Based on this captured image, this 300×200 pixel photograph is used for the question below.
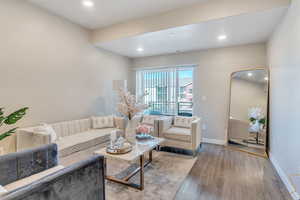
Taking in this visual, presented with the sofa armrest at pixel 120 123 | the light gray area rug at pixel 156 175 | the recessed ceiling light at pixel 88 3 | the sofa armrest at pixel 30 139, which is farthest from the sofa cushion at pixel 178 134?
the recessed ceiling light at pixel 88 3

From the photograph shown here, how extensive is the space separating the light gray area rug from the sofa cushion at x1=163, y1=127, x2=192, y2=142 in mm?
363

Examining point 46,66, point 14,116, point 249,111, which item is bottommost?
point 249,111

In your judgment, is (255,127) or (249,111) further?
(249,111)

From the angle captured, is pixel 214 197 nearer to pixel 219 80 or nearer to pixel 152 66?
pixel 219 80

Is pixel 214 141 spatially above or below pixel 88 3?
below

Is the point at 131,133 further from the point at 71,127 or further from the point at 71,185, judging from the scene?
the point at 71,127

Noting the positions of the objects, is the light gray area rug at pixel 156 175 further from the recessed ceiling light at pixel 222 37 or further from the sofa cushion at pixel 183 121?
the recessed ceiling light at pixel 222 37

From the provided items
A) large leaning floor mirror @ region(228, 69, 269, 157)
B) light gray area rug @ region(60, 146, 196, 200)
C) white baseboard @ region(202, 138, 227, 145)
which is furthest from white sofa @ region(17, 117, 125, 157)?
large leaning floor mirror @ region(228, 69, 269, 157)

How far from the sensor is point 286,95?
2.37 meters

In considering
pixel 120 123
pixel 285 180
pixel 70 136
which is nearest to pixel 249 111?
pixel 285 180

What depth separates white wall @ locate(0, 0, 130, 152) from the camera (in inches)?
99.3

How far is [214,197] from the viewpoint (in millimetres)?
1972

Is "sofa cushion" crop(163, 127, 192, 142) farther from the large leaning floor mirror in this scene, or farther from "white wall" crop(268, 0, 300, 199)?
"white wall" crop(268, 0, 300, 199)

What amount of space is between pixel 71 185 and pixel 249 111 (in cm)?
390
